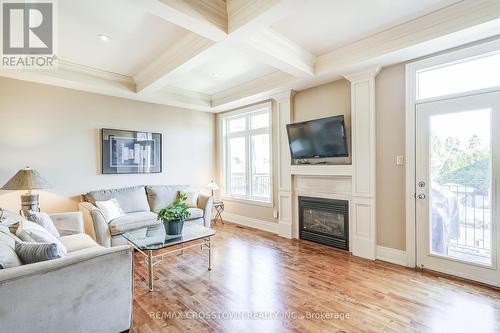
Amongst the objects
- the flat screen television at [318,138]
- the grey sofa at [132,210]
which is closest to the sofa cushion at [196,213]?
the grey sofa at [132,210]

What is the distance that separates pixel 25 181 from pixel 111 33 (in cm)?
219

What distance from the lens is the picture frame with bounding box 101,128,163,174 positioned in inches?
164

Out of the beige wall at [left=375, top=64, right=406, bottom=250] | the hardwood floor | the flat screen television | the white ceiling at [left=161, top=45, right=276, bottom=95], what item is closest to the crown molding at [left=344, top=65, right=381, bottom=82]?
the beige wall at [left=375, top=64, right=406, bottom=250]

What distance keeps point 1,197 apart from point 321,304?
14.1 feet

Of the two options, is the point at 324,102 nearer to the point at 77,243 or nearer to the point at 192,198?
the point at 192,198

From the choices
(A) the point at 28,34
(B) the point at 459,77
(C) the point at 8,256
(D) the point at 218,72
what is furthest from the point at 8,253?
(B) the point at 459,77

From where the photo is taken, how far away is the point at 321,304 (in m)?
2.20

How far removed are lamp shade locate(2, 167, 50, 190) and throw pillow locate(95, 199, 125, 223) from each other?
70cm

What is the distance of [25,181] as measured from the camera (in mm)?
3131

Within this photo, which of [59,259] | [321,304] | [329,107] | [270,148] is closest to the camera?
[59,259]

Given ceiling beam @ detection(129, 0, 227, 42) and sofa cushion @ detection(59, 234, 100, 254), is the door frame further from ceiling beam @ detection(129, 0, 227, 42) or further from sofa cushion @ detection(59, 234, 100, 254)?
sofa cushion @ detection(59, 234, 100, 254)

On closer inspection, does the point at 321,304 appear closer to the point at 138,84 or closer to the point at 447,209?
the point at 447,209

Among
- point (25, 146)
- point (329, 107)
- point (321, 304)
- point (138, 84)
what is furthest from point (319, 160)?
point (25, 146)

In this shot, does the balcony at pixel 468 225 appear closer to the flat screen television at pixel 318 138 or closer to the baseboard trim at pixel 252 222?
the flat screen television at pixel 318 138
